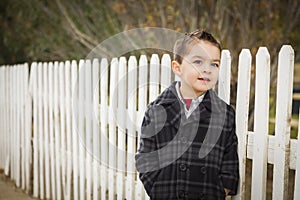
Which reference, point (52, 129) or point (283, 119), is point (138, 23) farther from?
point (283, 119)

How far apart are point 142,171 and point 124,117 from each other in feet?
4.13

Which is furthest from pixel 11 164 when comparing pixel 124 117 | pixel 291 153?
pixel 291 153

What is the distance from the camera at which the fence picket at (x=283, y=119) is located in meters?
2.41

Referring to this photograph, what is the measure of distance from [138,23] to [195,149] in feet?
19.3

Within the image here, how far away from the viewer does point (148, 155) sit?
8.61ft

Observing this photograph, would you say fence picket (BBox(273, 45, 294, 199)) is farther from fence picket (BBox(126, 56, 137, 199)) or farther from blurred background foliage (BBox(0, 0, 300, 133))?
blurred background foliage (BBox(0, 0, 300, 133))

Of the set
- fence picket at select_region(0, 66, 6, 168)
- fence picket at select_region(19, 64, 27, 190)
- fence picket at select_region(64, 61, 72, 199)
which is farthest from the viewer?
fence picket at select_region(0, 66, 6, 168)

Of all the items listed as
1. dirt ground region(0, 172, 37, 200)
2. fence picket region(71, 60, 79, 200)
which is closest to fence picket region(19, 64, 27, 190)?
dirt ground region(0, 172, 37, 200)

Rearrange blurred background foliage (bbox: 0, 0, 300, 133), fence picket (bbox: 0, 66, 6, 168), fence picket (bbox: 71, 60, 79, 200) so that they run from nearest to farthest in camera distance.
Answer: fence picket (bbox: 71, 60, 79, 200), blurred background foliage (bbox: 0, 0, 300, 133), fence picket (bbox: 0, 66, 6, 168)

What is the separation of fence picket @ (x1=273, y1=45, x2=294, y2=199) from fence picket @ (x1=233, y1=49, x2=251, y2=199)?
8.9 inches

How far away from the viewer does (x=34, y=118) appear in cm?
582

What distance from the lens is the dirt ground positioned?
5625 mm

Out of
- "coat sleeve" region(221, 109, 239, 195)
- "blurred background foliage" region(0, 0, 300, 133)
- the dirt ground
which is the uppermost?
"blurred background foliage" region(0, 0, 300, 133)

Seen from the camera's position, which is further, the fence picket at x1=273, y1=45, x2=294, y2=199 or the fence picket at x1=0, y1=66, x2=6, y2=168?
the fence picket at x1=0, y1=66, x2=6, y2=168
